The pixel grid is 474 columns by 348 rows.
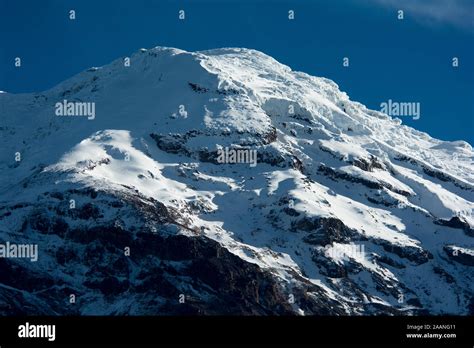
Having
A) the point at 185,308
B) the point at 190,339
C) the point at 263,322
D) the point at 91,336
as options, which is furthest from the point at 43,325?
the point at 185,308

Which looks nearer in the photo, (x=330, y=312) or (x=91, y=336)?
(x=91, y=336)

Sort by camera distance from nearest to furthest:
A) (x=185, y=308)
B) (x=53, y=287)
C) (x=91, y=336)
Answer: (x=91, y=336) < (x=185, y=308) < (x=53, y=287)

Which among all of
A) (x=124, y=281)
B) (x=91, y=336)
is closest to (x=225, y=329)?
(x=91, y=336)

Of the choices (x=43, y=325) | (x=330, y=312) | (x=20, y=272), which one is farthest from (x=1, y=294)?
(x=43, y=325)

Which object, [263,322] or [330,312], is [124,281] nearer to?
[330,312]

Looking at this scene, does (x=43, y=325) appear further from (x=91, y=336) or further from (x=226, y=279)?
(x=226, y=279)

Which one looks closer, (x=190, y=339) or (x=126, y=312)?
(x=190, y=339)

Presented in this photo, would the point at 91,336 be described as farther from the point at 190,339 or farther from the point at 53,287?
the point at 53,287

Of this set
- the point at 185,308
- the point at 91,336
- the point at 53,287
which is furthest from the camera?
the point at 53,287
